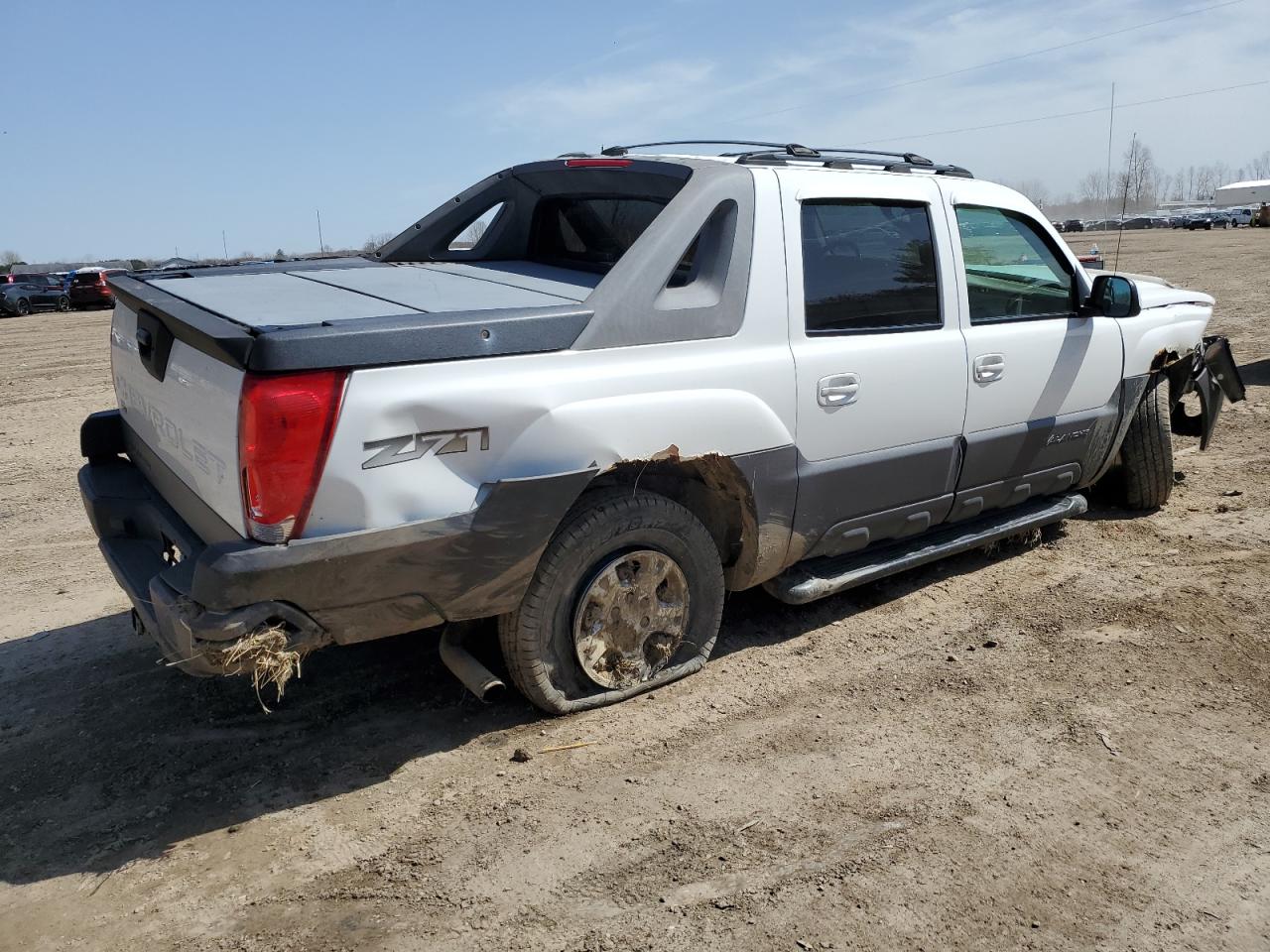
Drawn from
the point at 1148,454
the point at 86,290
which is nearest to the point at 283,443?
the point at 1148,454

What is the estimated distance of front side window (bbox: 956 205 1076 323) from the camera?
465 centimetres

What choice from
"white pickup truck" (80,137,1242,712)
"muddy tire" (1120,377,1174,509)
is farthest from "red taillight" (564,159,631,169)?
"muddy tire" (1120,377,1174,509)

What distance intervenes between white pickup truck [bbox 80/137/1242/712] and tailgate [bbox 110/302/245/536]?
0.06 feet

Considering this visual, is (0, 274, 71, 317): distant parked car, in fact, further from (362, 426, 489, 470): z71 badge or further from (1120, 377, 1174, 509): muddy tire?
(362, 426, 489, 470): z71 badge

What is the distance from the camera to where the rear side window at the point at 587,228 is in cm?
435

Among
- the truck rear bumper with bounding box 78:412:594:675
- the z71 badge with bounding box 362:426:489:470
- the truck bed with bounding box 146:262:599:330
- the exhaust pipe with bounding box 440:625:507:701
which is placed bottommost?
the exhaust pipe with bounding box 440:625:507:701

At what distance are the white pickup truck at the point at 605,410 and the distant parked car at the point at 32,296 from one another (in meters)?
31.4

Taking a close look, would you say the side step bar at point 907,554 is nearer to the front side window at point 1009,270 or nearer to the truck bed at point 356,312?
the front side window at point 1009,270

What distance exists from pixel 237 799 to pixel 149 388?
4.75 ft

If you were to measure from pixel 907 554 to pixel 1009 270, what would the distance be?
1492mm

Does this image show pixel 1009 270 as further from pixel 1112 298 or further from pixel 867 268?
pixel 867 268

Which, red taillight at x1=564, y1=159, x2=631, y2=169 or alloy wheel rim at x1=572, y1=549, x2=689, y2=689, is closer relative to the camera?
alloy wheel rim at x1=572, y1=549, x2=689, y2=689

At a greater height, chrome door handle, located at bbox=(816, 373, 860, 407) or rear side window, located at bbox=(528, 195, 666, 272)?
rear side window, located at bbox=(528, 195, 666, 272)

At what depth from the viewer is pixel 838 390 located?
402 cm
